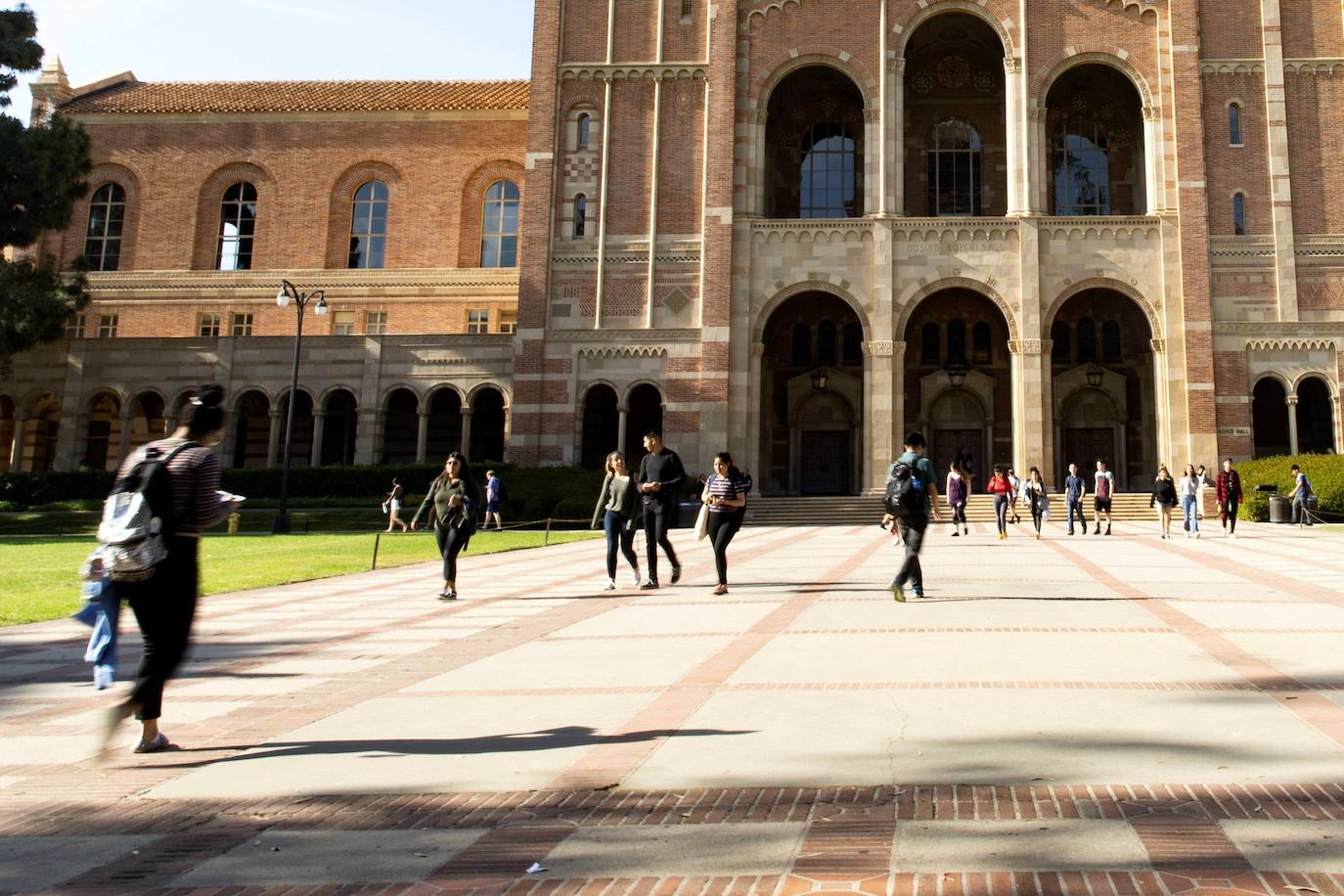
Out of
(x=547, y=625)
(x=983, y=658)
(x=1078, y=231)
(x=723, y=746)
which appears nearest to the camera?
(x=723, y=746)

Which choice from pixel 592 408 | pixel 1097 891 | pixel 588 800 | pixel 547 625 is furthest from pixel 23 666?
pixel 592 408

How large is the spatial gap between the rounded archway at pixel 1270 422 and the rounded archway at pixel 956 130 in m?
11.7

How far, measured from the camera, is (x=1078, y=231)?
33.5 metres

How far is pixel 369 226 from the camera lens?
1628 inches

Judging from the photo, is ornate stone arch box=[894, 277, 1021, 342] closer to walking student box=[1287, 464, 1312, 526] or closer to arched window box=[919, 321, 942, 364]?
arched window box=[919, 321, 942, 364]

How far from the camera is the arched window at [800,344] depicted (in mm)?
39375

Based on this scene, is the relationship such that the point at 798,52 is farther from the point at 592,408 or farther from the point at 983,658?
the point at 983,658

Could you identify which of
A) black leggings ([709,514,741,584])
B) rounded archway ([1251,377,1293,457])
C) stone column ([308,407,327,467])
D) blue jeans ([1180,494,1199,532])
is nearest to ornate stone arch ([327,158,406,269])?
stone column ([308,407,327,467])

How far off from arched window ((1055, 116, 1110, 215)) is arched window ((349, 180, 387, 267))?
2749cm

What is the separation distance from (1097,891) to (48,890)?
333cm

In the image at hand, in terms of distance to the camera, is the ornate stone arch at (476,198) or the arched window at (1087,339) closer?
the arched window at (1087,339)

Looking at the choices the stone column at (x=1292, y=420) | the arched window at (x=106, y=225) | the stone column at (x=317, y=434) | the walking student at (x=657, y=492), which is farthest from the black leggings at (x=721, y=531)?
the arched window at (x=106, y=225)

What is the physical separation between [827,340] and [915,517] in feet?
96.3

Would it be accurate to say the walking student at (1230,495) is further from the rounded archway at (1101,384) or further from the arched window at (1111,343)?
the arched window at (1111,343)
